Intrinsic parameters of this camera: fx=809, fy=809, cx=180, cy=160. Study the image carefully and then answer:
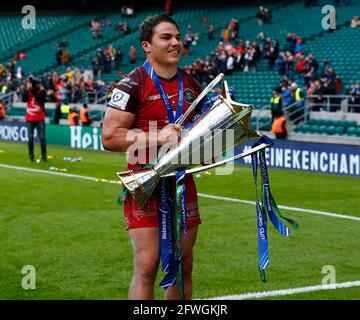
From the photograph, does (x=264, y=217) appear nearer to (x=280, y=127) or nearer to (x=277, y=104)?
(x=280, y=127)

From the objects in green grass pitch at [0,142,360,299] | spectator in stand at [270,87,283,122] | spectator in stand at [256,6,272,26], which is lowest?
green grass pitch at [0,142,360,299]

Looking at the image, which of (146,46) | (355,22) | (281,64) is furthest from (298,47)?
(146,46)

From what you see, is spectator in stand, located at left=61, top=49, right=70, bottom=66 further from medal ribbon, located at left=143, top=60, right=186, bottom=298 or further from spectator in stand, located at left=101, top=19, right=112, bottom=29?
medal ribbon, located at left=143, top=60, right=186, bottom=298

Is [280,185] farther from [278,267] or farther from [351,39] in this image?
[351,39]

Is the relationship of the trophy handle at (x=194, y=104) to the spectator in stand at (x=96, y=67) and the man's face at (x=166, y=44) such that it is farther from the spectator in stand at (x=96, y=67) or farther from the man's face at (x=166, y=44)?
the spectator in stand at (x=96, y=67)

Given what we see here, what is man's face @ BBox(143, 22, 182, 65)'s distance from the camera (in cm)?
535

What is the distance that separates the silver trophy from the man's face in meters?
0.33

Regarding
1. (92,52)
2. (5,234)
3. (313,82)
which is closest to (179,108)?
(5,234)

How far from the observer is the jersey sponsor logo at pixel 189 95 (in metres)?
5.50

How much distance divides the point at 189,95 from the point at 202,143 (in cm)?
50

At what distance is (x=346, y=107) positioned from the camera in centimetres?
2419

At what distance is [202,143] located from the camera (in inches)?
204

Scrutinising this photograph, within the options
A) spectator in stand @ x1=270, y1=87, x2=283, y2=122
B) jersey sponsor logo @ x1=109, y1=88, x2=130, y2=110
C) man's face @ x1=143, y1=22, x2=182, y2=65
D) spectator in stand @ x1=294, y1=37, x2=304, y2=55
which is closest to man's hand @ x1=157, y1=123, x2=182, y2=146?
jersey sponsor logo @ x1=109, y1=88, x2=130, y2=110

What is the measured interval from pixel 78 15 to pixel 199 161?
147 ft
